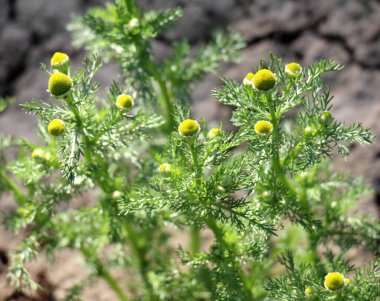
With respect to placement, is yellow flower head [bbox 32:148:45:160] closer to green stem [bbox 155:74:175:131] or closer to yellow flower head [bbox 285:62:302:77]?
green stem [bbox 155:74:175:131]

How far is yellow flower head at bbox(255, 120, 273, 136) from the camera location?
5.79 feet

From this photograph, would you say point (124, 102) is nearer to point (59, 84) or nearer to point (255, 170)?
point (59, 84)

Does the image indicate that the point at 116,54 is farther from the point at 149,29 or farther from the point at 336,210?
the point at 336,210

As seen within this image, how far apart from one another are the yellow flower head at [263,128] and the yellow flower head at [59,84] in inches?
22.8

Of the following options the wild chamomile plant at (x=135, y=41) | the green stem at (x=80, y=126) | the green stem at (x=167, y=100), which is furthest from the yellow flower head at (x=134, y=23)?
the green stem at (x=80, y=126)

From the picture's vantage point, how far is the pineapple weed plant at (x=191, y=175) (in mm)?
1833

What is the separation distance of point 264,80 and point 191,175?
36cm

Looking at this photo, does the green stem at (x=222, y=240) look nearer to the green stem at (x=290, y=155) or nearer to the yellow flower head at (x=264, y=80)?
the green stem at (x=290, y=155)

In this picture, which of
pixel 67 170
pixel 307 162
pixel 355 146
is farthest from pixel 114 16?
pixel 355 146

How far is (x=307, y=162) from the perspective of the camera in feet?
5.97

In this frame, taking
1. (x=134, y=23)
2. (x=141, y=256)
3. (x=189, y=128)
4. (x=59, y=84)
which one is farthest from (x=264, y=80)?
(x=141, y=256)

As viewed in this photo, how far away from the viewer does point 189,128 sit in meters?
1.75

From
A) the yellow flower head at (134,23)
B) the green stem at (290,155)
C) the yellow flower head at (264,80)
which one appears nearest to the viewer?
the yellow flower head at (264,80)

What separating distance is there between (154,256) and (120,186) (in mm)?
650
